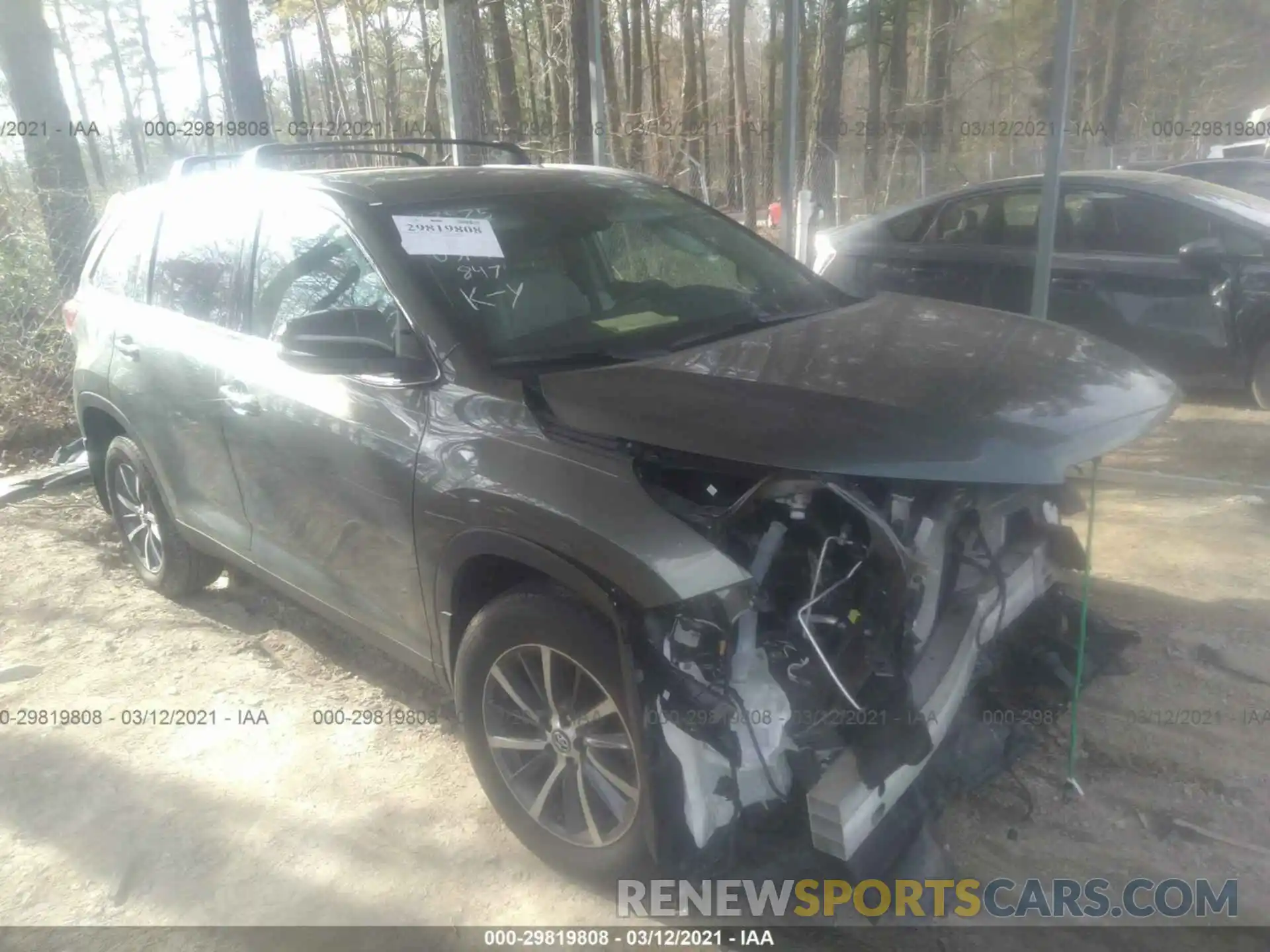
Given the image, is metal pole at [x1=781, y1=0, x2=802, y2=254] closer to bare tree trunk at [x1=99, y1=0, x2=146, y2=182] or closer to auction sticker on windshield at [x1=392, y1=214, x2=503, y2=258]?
auction sticker on windshield at [x1=392, y1=214, x2=503, y2=258]

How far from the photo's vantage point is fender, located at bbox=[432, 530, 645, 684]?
2.35 meters

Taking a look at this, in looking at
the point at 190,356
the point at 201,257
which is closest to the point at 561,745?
the point at 190,356

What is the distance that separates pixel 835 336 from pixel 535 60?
2809 cm

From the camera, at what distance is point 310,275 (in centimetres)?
335

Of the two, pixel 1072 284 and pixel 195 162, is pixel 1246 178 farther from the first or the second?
pixel 195 162

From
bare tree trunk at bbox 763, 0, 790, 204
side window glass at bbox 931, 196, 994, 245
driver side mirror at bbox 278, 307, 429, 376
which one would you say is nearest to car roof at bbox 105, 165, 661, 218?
driver side mirror at bbox 278, 307, 429, 376

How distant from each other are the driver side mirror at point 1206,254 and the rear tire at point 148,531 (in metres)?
6.06

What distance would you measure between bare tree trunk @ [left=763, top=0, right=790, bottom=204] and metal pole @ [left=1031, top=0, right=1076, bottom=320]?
14.4m

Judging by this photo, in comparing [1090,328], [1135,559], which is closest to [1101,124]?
[1090,328]

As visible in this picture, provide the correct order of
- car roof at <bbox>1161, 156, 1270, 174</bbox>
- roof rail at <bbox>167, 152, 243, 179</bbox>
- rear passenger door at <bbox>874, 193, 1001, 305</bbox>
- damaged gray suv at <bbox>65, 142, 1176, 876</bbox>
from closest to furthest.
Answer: damaged gray suv at <bbox>65, 142, 1176, 876</bbox>
roof rail at <bbox>167, 152, 243, 179</bbox>
rear passenger door at <bbox>874, 193, 1001, 305</bbox>
car roof at <bbox>1161, 156, 1270, 174</bbox>

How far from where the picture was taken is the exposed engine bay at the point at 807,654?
7.70 feet

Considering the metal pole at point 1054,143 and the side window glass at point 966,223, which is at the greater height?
the metal pole at point 1054,143

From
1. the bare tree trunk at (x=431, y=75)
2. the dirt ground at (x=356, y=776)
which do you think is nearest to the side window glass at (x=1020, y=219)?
the dirt ground at (x=356, y=776)

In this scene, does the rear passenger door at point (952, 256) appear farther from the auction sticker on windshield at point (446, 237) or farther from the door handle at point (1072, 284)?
the auction sticker on windshield at point (446, 237)
